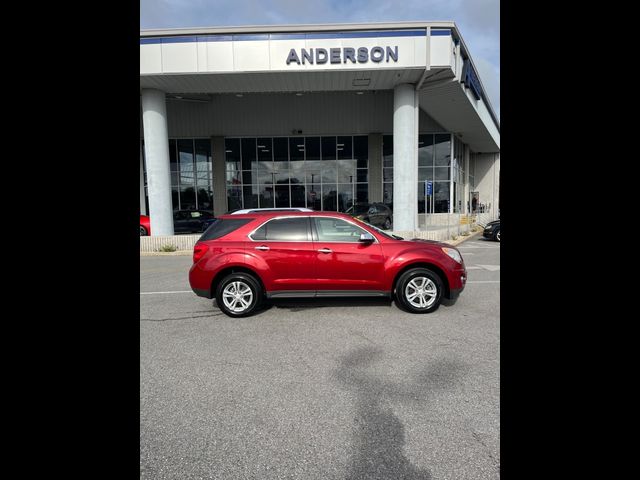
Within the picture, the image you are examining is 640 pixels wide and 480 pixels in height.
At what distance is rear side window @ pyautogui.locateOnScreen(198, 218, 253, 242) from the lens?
6.08 meters

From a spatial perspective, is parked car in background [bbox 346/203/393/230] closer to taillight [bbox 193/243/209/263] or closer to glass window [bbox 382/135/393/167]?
glass window [bbox 382/135/393/167]

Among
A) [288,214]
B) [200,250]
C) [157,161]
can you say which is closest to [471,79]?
[157,161]

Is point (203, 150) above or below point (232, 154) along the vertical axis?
above

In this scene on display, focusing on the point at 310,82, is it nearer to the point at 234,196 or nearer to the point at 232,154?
the point at 232,154

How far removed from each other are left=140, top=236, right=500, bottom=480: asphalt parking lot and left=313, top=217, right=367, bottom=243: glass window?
120 centimetres

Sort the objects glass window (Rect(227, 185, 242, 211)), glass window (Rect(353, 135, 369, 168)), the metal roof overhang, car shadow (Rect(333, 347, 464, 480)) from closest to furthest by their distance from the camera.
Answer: car shadow (Rect(333, 347, 464, 480))
the metal roof overhang
glass window (Rect(353, 135, 369, 168))
glass window (Rect(227, 185, 242, 211))

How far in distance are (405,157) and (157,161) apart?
1034 centimetres

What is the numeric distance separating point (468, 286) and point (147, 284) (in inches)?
287

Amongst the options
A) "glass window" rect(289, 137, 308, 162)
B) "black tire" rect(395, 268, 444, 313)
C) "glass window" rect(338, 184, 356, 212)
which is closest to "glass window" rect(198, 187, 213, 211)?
"glass window" rect(289, 137, 308, 162)

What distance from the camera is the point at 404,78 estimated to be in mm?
15625

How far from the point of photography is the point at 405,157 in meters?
15.8
